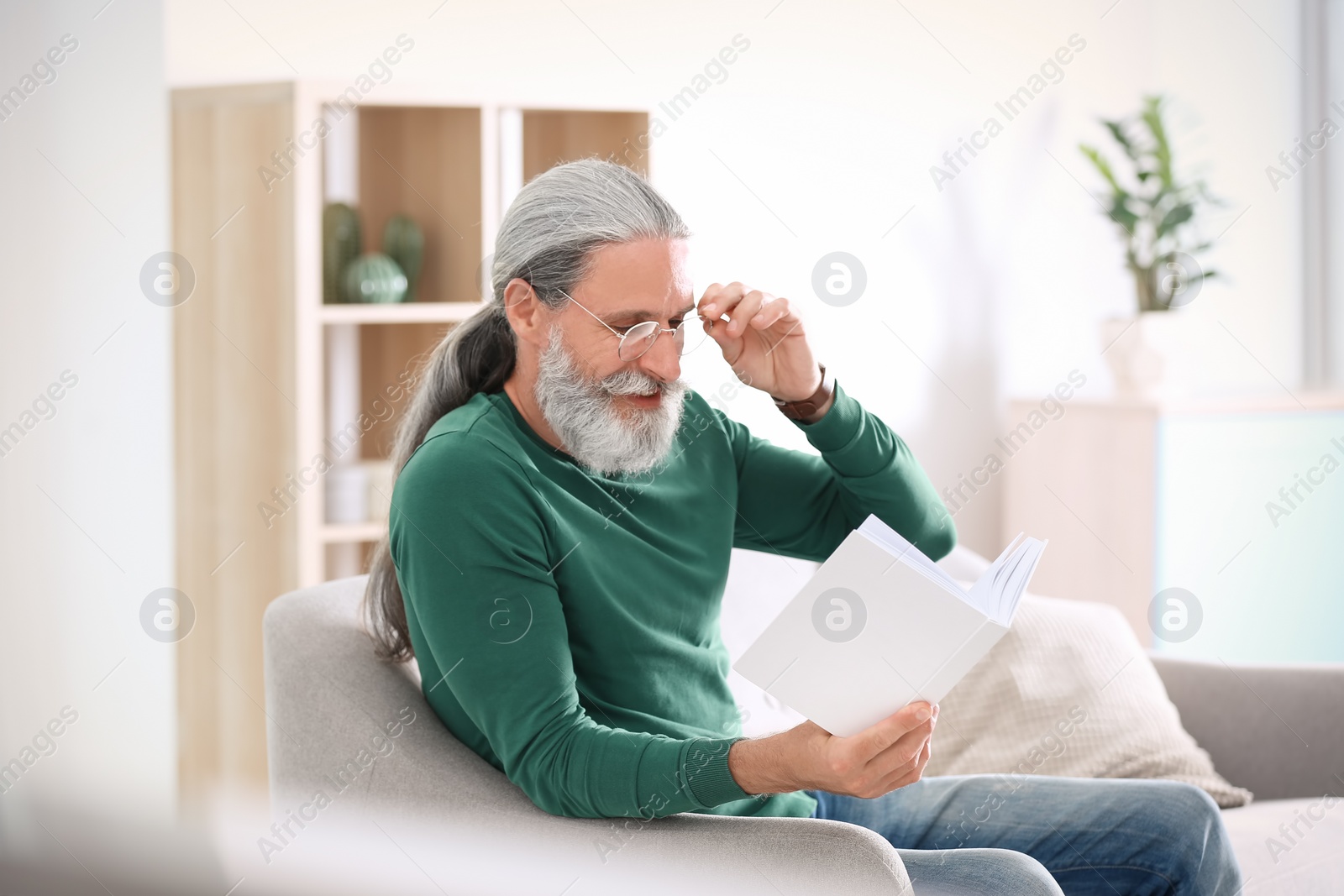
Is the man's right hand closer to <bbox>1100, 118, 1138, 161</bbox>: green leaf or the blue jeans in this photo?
the blue jeans

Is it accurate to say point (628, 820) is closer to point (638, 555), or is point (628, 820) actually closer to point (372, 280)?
point (638, 555)

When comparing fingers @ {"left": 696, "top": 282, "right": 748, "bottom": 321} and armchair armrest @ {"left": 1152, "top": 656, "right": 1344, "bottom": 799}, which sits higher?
fingers @ {"left": 696, "top": 282, "right": 748, "bottom": 321}

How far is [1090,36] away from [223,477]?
2.57 m

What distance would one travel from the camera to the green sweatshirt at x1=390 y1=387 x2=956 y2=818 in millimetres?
1135

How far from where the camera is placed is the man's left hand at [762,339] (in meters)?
1.33

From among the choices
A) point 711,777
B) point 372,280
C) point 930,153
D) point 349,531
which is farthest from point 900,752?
point 930,153

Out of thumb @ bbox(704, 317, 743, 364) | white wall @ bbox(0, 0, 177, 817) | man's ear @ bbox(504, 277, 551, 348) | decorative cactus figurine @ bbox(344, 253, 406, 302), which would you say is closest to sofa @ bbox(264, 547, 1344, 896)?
man's ear @ bbox(504, 277, 551, 348)

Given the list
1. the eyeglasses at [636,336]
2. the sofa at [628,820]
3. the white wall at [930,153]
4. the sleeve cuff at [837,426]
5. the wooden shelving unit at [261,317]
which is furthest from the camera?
the white wall at [930,153]

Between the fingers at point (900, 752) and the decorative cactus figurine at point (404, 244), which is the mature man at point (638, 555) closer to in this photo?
the fingers at point (900, 752)

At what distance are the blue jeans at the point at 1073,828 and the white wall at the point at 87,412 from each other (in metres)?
1.47

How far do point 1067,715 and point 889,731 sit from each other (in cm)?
80

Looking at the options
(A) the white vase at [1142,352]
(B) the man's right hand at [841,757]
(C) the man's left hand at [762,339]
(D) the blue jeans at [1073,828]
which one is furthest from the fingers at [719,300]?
(A) the white vase at [1142,352]

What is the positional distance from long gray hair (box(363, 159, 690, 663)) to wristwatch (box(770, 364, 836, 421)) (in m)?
0.23

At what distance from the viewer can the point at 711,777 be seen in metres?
1.10
